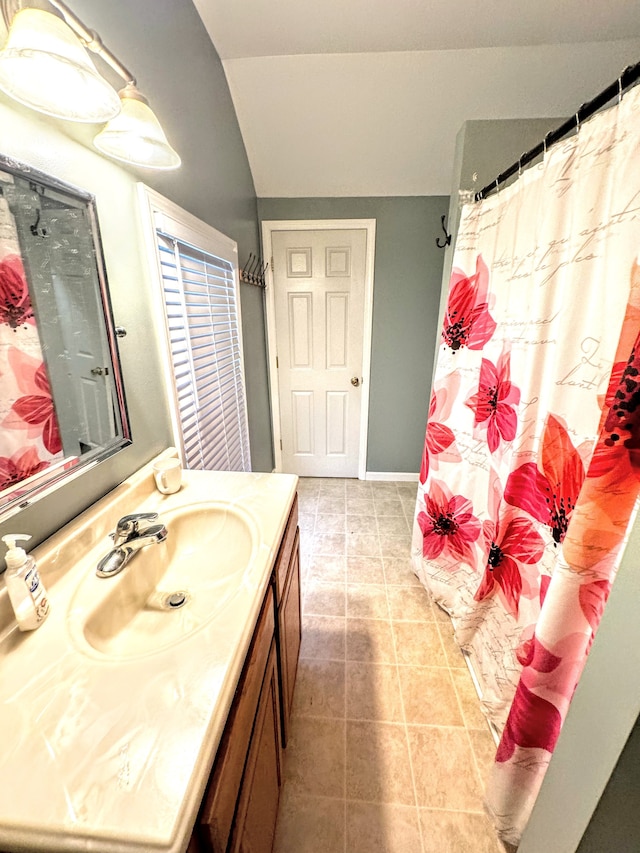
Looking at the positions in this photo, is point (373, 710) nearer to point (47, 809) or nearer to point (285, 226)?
point (47, 809)

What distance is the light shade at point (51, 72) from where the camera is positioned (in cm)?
54

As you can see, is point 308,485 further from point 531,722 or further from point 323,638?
point 531,722

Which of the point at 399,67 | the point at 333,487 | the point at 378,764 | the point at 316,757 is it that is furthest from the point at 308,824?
the point at 399,67

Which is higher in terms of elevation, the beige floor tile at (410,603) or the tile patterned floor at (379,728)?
the beige floor tile at (410,603)

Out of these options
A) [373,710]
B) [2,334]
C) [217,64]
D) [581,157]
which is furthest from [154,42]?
[373,710]

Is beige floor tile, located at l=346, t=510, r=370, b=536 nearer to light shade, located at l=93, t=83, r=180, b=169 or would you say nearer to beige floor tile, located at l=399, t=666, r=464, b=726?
beige floor tile, located at l=399, t=666, r=464, b=726

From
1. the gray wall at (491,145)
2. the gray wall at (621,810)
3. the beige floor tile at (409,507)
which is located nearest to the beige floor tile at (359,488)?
the beige floor tile at (409,507)

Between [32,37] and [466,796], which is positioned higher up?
[32,37]

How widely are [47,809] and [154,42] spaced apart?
1.83m

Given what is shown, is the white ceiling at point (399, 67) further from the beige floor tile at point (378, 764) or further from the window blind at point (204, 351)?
the beige floor tile at point (378, 764)

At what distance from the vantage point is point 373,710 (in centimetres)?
130

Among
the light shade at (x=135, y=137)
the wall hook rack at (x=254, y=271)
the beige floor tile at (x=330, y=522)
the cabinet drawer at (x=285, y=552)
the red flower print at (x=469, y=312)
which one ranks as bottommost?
the beige floor tile at (x=330, y=522)

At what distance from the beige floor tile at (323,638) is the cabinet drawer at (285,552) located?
27.0 inches

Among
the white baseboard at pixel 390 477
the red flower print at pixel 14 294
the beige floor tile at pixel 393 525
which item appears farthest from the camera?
the white baseboard at pixel 390 477
